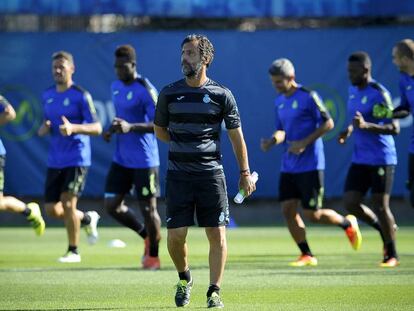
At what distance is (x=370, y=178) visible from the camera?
1488 centimetres

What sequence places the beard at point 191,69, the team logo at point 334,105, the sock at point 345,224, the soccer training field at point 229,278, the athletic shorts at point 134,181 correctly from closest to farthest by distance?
1. the beard at point 191,69
2. the soccer training field at point 229,278
3. the athletic shorts at point 134,181
4. the sock at point 345,224
5. the team logo at point 334,105

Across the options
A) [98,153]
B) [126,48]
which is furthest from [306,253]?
[98,153]

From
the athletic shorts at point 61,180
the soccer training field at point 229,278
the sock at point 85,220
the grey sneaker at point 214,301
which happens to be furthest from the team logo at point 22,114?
the grey sneaker at point 214,301

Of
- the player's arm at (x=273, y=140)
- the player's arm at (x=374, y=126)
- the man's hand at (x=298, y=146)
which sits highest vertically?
the player's arm at (x=374, y=126)

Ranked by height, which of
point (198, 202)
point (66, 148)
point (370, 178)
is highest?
point (198, 202)

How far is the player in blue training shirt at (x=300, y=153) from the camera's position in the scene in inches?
578

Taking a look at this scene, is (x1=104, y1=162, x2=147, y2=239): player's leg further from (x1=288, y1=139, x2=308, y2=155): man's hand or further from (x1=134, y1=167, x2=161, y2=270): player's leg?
(x1=288, y1=139, x2=308, y2=155): man's hand

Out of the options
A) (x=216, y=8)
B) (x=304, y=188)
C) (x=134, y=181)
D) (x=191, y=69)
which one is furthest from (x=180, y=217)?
(x=216, y=8)

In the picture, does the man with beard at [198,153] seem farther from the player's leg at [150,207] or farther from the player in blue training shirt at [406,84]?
the player in blue training shirt at [406,84]

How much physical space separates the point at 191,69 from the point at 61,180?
568cm

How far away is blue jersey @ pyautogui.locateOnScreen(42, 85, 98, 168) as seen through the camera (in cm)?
1533

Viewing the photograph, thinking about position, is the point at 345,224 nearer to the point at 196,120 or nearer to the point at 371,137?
the point at 371,137

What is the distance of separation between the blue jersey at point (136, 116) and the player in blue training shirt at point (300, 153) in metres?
1.57

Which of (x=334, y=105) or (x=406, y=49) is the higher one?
(x=406, y=49)
